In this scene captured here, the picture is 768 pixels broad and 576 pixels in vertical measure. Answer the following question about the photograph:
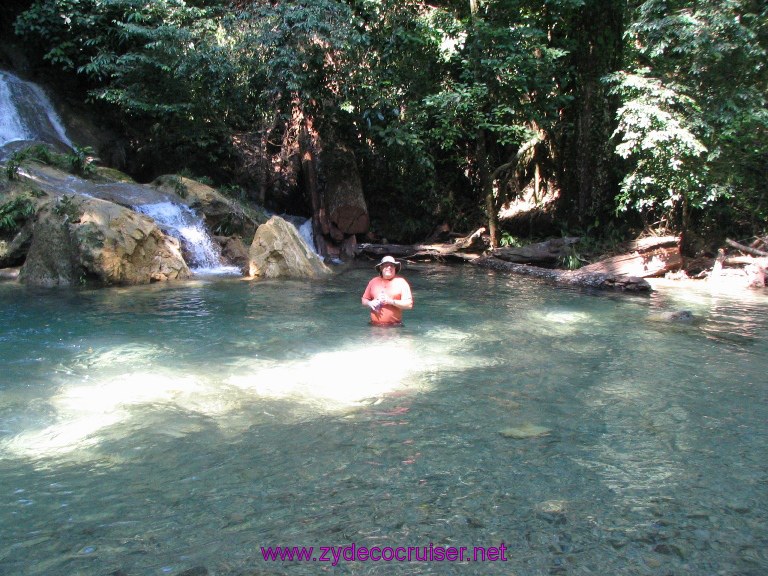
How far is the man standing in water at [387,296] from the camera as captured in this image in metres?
7.02

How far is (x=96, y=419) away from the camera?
4.23 metres

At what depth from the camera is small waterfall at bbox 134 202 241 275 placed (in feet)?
39.8

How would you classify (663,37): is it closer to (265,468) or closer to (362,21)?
(362,21)

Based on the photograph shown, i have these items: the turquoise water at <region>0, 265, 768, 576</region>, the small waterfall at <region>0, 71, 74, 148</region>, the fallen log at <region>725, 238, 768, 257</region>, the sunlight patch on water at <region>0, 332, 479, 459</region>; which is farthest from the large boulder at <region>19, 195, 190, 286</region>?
the fallen log at <region>725, 238, 768, 257</region>

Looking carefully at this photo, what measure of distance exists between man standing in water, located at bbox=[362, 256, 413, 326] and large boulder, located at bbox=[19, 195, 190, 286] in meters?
5.06

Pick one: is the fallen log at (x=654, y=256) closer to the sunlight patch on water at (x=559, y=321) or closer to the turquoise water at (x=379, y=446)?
the sunlight patch on water at (x=559, y=321)

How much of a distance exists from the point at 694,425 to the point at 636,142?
833 centimetres

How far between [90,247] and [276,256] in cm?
322

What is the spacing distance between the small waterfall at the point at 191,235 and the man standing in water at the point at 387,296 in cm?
545

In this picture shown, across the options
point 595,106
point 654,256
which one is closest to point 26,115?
point 595,106

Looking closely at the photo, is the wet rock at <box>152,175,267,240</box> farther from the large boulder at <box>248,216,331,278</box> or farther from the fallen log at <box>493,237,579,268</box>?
the fallen log at <box>493,237,579,268</box>

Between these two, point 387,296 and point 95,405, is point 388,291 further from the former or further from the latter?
point 95,405

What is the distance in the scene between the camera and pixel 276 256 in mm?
11648

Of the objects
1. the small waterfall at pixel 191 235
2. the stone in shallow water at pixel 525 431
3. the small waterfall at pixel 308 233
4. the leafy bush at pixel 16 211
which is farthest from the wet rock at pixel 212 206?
the stone in shallow water at pixel 525 431
